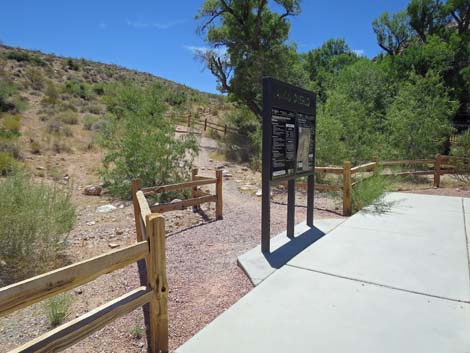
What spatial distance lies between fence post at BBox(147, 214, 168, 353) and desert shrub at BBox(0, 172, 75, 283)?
9.08 feet

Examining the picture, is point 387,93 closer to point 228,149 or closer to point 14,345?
point 228,149

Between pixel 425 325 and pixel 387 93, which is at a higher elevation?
pixel 387 93

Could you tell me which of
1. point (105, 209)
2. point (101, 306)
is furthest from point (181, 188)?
point (101, 306)

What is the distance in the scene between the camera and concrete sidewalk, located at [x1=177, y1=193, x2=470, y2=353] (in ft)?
9.46

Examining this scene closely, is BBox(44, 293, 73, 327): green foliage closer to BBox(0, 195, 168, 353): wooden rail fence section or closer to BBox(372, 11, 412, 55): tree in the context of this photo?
BBox(0, 195, 168, 353): wooden rail fence section

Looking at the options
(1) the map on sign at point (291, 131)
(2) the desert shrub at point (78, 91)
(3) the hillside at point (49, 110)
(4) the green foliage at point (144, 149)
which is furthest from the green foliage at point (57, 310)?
(2) the desert shrub at point (78, 91)

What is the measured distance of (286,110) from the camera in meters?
5.21

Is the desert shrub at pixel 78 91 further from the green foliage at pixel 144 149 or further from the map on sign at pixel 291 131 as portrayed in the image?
the map on sign at pixel 291 131

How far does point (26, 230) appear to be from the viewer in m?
4.71

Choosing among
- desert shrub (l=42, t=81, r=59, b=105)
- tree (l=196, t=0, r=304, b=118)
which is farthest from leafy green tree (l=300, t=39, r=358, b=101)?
desert shrub (l=42, t=81, r=59, b=105)

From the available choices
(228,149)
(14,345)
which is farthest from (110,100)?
(14,345)

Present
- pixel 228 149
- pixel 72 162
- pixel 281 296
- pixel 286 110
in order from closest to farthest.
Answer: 1. pixel 281 296
2. pixel 286 110
3. pixel 72 162
4. pixel 228 149

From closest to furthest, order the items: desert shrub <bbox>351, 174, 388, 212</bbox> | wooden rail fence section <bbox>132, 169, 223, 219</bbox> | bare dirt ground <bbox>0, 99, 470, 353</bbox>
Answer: bare dirt ground <bbox>0, 99, 470, 353</bbox> → wooden rail fence section <bbox>132, 169, 223, 219</bbox> → desert shrub <bbox>351, 174, 388, 212</bbox>

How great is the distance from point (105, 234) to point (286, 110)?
424 centimetres
